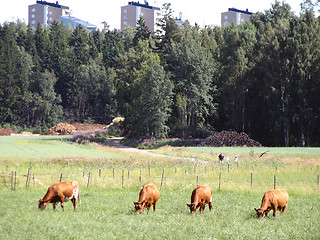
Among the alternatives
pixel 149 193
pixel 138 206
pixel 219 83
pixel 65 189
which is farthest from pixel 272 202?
pixel 219 83

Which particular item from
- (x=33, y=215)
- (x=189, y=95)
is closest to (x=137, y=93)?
(x=189, y=95)

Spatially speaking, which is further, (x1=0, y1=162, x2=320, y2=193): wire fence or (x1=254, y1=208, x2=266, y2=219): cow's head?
(x1=0, y1=162, x2=320, y2=193): wire fence

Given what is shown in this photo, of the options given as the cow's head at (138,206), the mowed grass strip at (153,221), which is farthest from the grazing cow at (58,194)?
the cow's head at (138,206)

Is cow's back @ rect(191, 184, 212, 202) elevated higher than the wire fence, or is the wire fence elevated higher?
cow's back @ rect(191, 184, 212, 202)

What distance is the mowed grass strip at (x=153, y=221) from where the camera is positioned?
1667 centimetres

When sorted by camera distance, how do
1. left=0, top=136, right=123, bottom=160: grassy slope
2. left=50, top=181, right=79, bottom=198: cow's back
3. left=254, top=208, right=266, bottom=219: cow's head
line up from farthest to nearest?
left=0, top=136, right=123, bottom=160: grassy slope → left=50, top=181, right=79, bottom=198: cow's back → left=254, top=208, right=266, bottom=219: cow's head

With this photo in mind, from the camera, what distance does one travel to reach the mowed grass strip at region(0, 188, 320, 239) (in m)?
16.7

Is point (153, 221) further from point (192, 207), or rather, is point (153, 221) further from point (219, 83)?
point (219, 83)

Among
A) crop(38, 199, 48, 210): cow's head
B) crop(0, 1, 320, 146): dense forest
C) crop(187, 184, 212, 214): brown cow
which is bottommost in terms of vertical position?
A: crop(38, 199, 48, 210): cow's head

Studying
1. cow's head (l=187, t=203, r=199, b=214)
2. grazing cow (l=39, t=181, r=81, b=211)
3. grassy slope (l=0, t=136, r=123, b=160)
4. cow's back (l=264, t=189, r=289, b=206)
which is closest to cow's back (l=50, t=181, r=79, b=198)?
grazing cow (l=39, t=181, r=81, b=211)

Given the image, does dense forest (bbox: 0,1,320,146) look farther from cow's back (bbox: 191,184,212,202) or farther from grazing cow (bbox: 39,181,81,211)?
grazing cow (bbox: 39,181,81,211)

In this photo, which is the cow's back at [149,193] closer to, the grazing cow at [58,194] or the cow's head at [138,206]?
the cow's head at [138,206]

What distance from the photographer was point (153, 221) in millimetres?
19219

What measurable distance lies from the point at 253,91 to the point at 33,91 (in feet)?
257
